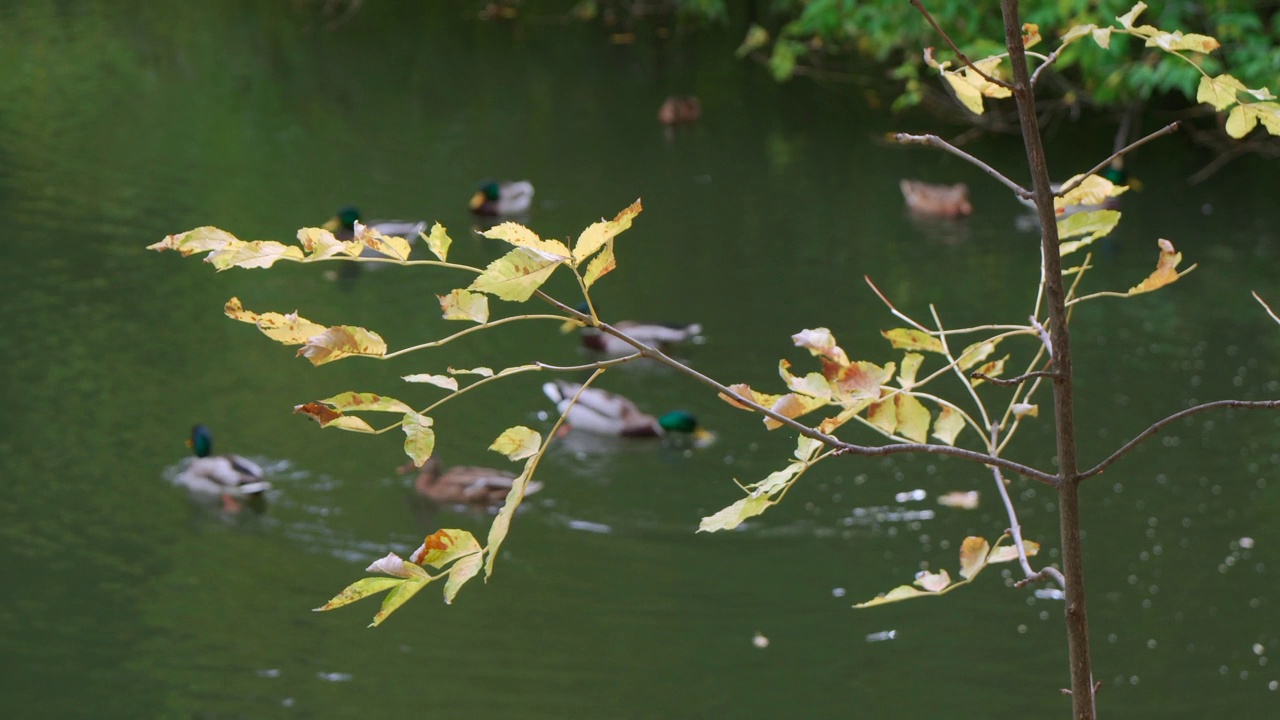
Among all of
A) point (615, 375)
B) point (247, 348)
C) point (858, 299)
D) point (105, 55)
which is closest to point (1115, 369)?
point (858, 299)

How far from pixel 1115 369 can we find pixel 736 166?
5.57 metres

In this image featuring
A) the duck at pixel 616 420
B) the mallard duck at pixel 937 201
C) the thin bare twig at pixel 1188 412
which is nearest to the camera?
the thin bare twig at pixel 1188 412

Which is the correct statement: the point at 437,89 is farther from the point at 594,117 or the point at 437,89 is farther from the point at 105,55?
the point at 105,55

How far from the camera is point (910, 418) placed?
145 centimetres

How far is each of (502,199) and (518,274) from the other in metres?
10.3

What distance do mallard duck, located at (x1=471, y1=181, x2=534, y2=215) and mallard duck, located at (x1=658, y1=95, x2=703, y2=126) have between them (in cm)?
336

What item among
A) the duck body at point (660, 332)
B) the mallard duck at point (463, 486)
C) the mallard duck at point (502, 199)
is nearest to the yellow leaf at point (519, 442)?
the mallard duck at point (463, 486)

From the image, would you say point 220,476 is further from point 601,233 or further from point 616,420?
point 601,233

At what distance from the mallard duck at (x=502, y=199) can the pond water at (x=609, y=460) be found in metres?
0.22

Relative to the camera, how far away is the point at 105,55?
17000 millimetres

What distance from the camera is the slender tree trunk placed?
1.17m

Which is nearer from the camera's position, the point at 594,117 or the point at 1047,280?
the point at 1047,280

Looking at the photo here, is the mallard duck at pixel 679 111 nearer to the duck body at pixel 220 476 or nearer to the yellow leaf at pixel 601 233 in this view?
the duck body at pixel 220 476

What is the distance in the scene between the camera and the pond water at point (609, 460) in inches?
208
